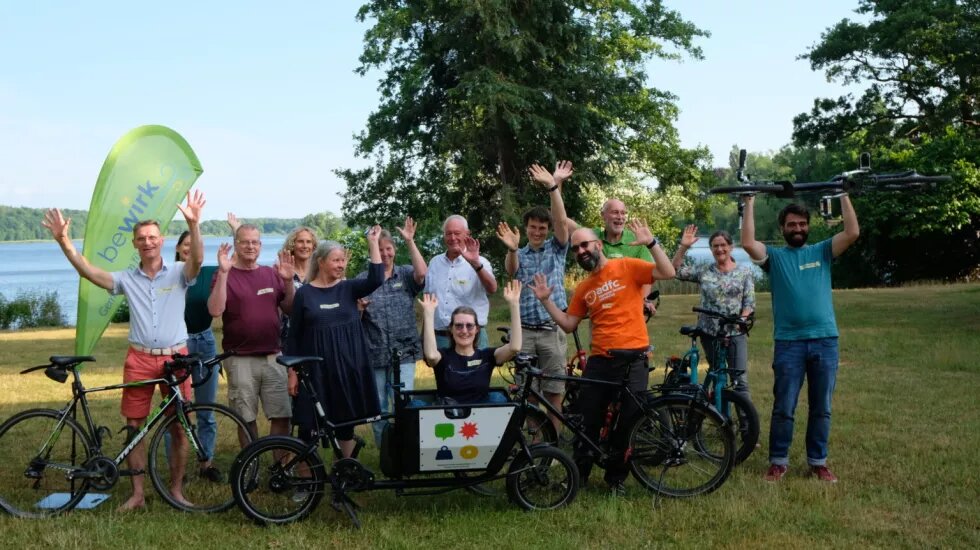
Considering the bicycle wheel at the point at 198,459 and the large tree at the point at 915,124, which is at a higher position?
the large tree at the point at 915,124

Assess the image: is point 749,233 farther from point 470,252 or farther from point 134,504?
point 134,504

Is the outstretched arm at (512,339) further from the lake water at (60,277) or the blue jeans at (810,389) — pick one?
the lake water at (60,277)

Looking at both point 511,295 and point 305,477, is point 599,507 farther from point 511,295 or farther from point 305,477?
point 305,477

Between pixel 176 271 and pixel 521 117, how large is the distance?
52.7 feet

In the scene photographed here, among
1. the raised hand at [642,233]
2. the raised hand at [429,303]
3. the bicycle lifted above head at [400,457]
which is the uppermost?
the raised hand at [642,233]

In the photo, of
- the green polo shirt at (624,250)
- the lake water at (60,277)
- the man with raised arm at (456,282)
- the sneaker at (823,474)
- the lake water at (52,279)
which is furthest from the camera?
the lake water at (60,277)

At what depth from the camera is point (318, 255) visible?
18.1 ft

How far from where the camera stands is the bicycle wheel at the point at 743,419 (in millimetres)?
6066

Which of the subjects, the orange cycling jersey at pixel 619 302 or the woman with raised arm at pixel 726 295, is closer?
the orange cycling jersey at pixel 619 302

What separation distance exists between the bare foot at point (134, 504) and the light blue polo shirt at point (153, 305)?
3.11 feet

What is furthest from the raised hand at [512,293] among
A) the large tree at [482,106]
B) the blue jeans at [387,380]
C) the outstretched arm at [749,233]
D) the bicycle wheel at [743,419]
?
the large tree at [482,106]

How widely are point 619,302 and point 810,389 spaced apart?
145 cm

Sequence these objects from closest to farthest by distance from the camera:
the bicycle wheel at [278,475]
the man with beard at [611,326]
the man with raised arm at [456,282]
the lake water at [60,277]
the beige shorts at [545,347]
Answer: the bicycle wheel at [278,475] < the man with beard at [611,326] < the man with raised arm at [456,282] < the beige shorts at [545,347] < the lake water at [60,277]

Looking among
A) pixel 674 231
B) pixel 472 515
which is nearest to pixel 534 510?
pixel 472 515
